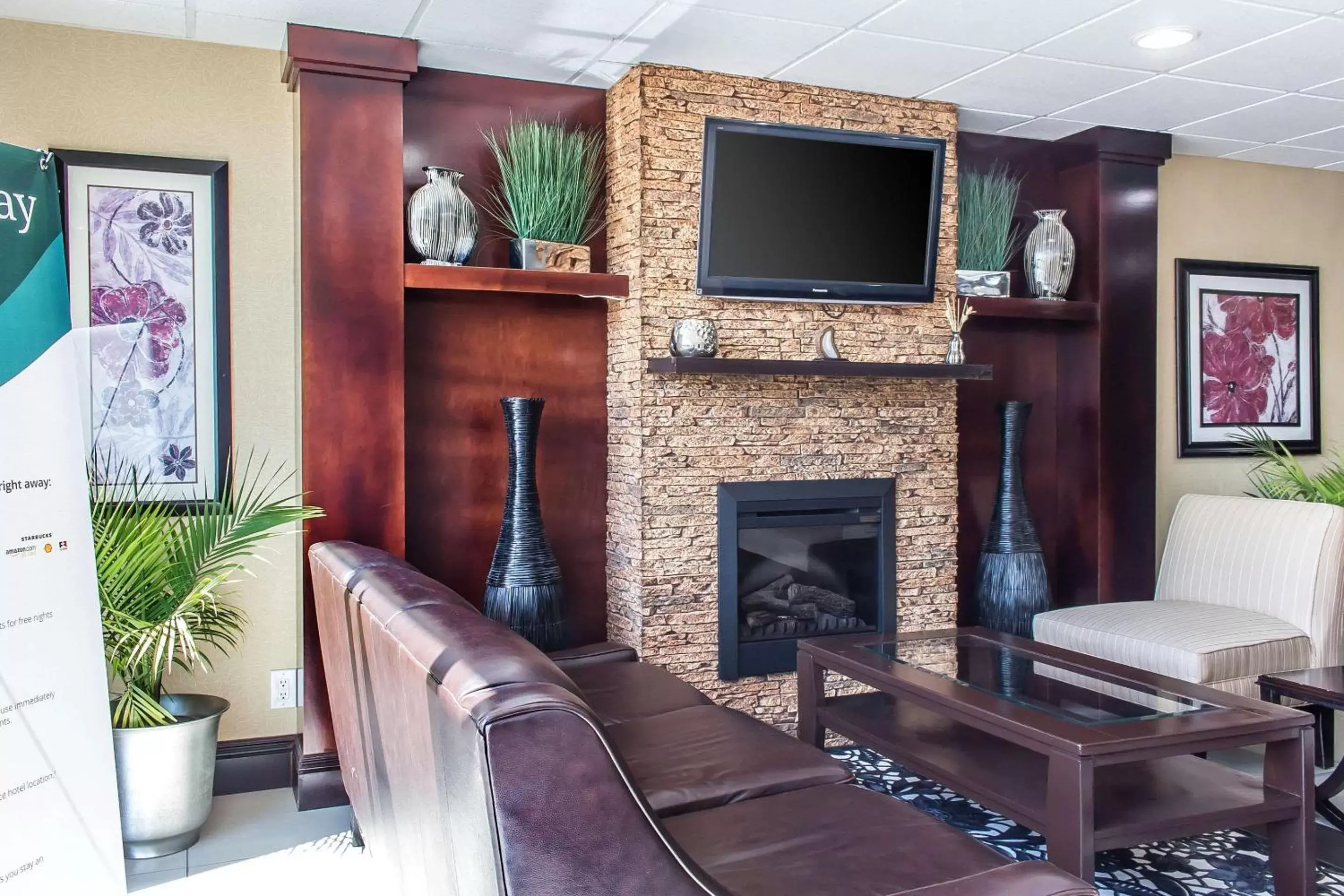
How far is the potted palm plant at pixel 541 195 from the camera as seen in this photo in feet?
12.3

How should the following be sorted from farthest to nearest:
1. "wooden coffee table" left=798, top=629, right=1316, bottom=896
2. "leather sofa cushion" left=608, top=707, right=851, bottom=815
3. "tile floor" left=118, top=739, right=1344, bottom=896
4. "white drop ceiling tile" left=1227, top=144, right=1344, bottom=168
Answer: "white drop ceiling tile" left=1227, top=144, right=1344, bottom=168 → "tile floor" left=118, top=739, right=1344, bottom=896 → "wooden coffee table" left=798, top=629, right=1316, bottom=896 → "leather sofa cushion" left=608, top=707, right=851, bottom=815

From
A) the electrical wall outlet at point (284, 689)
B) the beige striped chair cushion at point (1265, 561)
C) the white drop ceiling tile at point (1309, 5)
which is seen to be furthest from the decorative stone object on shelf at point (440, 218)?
the beige striped chair cushion at point (1265, 561)

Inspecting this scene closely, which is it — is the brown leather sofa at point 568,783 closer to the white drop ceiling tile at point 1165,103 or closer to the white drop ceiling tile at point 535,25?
the white drop ceiling tile at point 535,25

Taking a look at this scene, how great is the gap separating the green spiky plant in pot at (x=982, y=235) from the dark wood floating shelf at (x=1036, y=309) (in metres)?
0.07

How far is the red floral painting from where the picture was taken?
512 cm

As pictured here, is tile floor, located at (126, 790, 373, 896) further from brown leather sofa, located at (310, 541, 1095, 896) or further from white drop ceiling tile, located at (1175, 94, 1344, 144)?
white drop ceiling tile, located at (1175, 94, 1344, 144)

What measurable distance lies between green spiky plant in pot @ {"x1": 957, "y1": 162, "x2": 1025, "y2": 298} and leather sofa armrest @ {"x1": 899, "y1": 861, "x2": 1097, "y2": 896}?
10.4 feet

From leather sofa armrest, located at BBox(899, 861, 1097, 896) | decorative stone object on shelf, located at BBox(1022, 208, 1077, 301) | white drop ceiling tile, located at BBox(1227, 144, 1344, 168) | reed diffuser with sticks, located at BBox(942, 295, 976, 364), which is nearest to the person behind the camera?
leather sofa armrest, located at BBox(899, 861, 1097, 896)

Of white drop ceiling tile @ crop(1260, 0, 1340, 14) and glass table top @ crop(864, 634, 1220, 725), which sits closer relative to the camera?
glass table top @ crop(864, 634, 1220, 725)

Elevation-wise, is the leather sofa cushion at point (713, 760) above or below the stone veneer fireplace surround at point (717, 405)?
below

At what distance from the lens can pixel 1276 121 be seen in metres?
4.48

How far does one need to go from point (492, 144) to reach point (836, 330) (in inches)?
56.9

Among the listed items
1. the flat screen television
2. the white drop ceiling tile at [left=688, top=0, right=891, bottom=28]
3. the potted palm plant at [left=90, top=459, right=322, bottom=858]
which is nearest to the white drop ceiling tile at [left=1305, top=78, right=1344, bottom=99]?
the flat screen television

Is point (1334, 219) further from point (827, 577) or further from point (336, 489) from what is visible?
point (336, 489)
